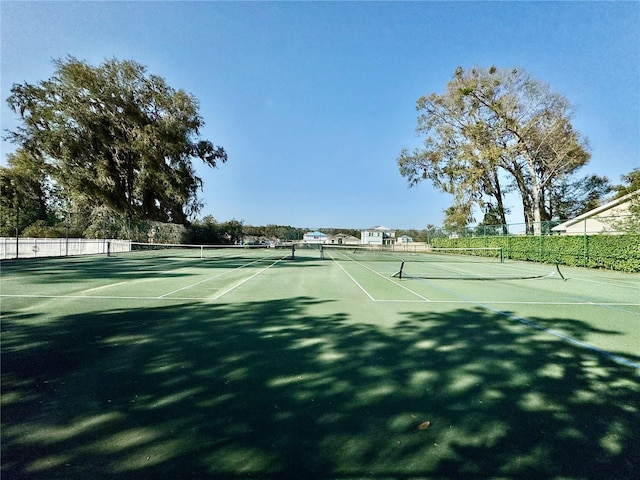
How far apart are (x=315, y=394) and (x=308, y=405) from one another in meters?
0.21

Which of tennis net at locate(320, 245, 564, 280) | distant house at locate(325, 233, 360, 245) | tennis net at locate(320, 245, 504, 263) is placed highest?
distant house at locate(325, 233, 360, 245)

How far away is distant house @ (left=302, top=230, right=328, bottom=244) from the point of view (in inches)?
1634

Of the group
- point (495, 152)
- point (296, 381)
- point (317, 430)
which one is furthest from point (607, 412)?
point (495, 152)

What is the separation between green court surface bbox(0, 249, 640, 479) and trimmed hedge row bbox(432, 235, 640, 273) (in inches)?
493

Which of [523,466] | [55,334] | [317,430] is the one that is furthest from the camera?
[55,334]

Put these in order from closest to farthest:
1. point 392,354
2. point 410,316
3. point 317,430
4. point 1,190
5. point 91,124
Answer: point 317,430, point 392,354, point 410,316, point 91,124, point 1,190

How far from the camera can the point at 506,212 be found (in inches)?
1491

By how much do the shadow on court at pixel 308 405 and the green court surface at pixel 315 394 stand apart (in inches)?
0.5

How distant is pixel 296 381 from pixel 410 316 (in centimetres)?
338

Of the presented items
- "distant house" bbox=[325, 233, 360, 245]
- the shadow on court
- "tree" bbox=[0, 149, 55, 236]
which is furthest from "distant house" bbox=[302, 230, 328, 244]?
the shadow on court

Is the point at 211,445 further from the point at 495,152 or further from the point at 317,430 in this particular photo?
the point at 495,152

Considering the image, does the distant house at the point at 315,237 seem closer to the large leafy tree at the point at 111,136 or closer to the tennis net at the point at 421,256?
the tennis net at the point at 421,256

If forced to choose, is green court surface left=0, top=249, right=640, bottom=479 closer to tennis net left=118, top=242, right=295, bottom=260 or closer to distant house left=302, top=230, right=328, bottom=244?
tennis net left=118, top=242, right=295, bottom=260

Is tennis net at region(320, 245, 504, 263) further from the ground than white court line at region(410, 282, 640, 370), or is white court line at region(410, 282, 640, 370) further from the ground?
tennis net at region(320, 245, 504, 263)
